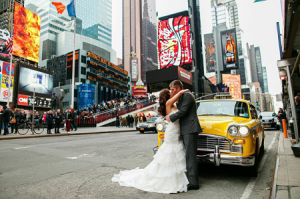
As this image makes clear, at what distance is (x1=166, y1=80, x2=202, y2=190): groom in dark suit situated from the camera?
11.2 ft

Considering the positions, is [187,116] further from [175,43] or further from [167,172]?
[175,43]

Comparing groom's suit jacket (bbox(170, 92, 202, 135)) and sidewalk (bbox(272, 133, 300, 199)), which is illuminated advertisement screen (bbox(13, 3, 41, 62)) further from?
sidewalk (bbox(272, 133, 300, 199))

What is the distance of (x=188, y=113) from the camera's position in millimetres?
3639

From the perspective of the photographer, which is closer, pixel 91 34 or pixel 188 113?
pixel 188 113

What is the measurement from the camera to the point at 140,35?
162 meters

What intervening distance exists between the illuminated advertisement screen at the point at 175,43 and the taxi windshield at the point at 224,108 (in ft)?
163

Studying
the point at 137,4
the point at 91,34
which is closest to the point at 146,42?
the point at 137,4

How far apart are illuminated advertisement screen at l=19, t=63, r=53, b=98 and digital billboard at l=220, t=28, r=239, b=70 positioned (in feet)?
186

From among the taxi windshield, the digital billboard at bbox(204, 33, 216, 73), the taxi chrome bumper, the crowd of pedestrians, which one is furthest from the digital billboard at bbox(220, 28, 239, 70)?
the taxi chrome bumper

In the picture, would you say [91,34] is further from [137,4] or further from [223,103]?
[223,103]

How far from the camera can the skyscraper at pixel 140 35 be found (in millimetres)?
156500

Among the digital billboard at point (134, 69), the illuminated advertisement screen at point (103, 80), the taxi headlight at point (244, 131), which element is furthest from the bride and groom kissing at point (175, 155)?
the digital billboard at point (134, 69)

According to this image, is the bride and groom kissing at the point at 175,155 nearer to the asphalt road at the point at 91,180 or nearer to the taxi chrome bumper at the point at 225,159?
the asphalt road at the point at 91,180

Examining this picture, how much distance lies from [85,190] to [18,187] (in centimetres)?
118
